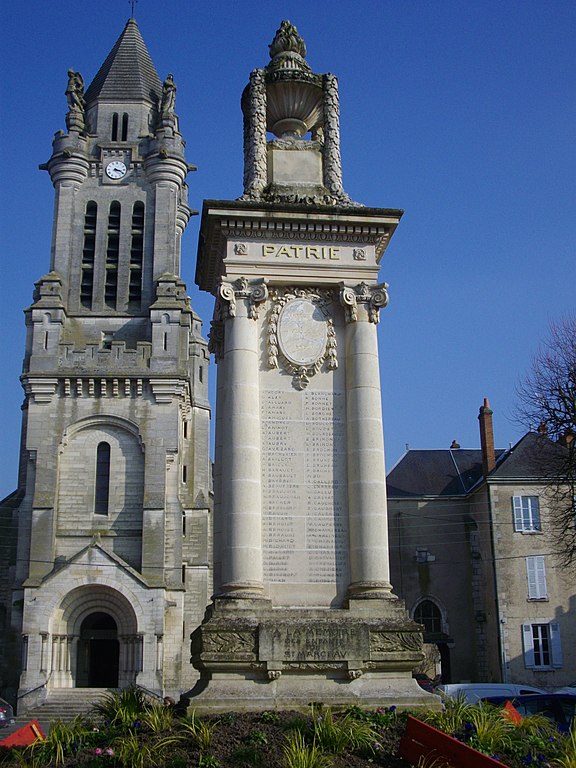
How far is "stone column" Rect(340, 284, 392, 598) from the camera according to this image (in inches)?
497

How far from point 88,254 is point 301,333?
43447mm

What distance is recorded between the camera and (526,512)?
43406mm

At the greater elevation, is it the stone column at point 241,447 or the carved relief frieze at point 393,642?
the stone column at point 241,447

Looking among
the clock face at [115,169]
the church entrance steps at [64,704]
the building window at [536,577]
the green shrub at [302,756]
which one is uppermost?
the clock face at [115,169]

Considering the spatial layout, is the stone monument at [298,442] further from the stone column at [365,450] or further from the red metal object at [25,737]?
the red metal object at [25,737]

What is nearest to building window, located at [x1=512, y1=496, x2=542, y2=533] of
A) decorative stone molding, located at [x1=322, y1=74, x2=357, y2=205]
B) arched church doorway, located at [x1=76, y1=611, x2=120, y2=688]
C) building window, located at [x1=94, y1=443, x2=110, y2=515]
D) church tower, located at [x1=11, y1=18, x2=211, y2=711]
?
church tower, located at [x1=11, y1=18, x2=211, y2=711]

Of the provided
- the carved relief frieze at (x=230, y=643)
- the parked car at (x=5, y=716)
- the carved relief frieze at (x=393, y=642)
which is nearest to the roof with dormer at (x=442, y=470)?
the parked car at (x=5, y=716)

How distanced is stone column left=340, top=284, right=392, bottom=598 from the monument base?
0.75 metres

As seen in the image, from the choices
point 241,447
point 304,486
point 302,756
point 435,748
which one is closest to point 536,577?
point 304,486

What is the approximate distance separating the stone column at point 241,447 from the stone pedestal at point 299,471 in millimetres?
20

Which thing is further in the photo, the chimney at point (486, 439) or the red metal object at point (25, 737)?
the chimney at point (486, 439)

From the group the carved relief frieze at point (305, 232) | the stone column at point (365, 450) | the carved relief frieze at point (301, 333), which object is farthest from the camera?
the carved relief frieze at point (305, 232)

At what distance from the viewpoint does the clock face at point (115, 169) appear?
56812mm

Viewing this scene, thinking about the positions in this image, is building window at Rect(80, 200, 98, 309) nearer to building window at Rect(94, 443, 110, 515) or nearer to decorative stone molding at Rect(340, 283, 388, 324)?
building window at Rect(94, 443, 110, 515)
